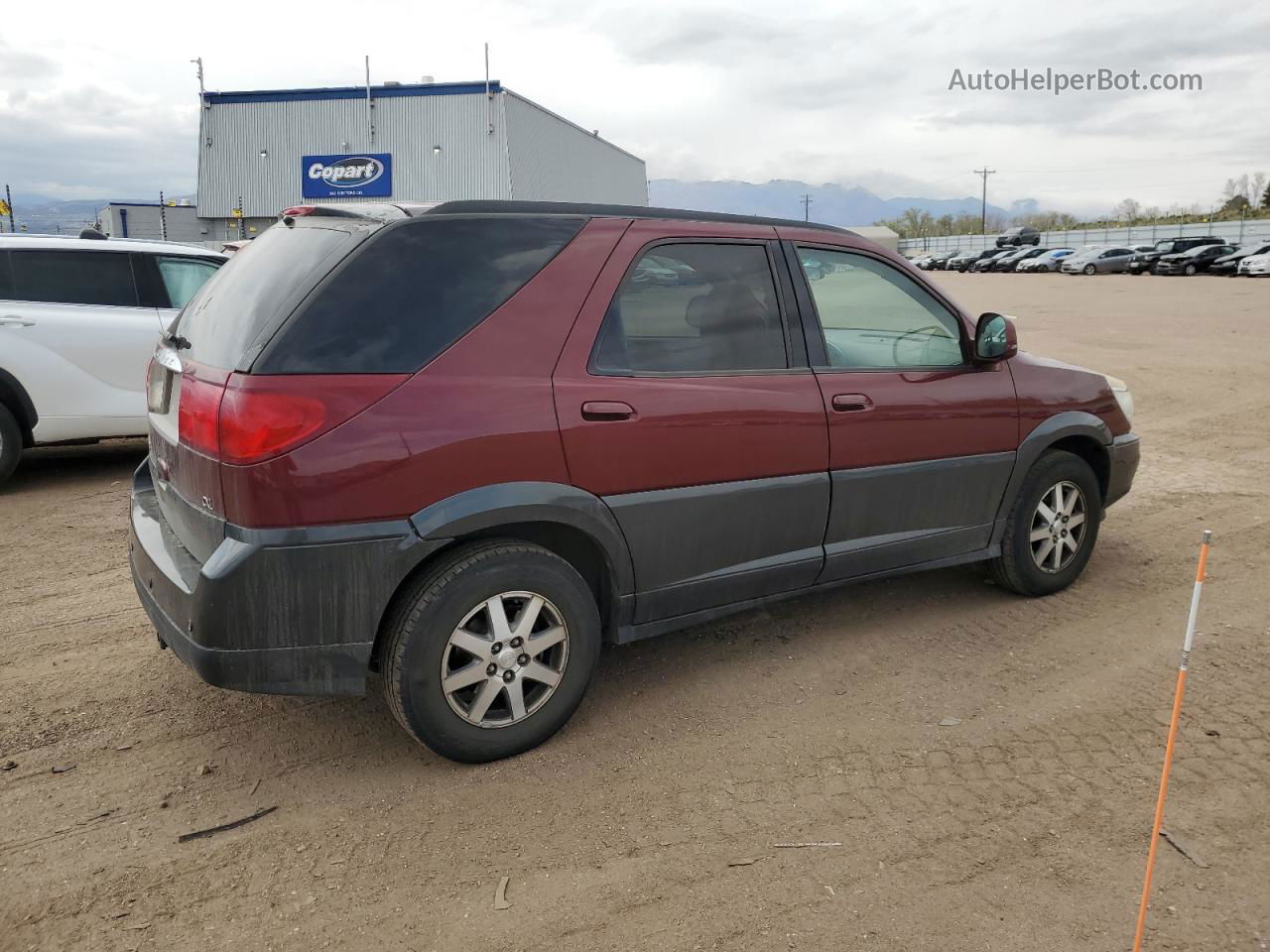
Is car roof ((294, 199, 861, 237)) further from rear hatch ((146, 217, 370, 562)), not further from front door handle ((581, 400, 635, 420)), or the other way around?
front door handle ((581, 400, 635, 420))

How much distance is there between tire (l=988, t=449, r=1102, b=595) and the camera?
4.73 metres

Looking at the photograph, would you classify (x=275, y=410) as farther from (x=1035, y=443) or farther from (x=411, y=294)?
(x=1035, y=443)

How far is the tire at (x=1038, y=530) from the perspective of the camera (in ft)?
15.5

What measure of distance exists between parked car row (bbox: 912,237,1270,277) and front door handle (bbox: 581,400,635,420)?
43.0m

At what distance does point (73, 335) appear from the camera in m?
7.05

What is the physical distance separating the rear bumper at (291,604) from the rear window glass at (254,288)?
0.60 metres

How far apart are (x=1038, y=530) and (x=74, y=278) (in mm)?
6665

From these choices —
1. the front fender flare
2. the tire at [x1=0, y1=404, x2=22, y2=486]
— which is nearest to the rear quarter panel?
the front fender flare

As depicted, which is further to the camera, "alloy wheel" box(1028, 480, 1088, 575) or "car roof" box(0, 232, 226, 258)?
"car roof" box(0, 232, 226, 258)

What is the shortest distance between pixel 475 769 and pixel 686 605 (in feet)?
3.15

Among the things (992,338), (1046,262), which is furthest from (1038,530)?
(1046,262)

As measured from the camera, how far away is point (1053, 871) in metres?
2.80

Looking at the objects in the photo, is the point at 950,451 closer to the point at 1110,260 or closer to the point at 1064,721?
the point at 1064,721

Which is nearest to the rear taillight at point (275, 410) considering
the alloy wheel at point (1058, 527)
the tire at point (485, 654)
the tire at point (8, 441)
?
the tire at point (485, 654)
